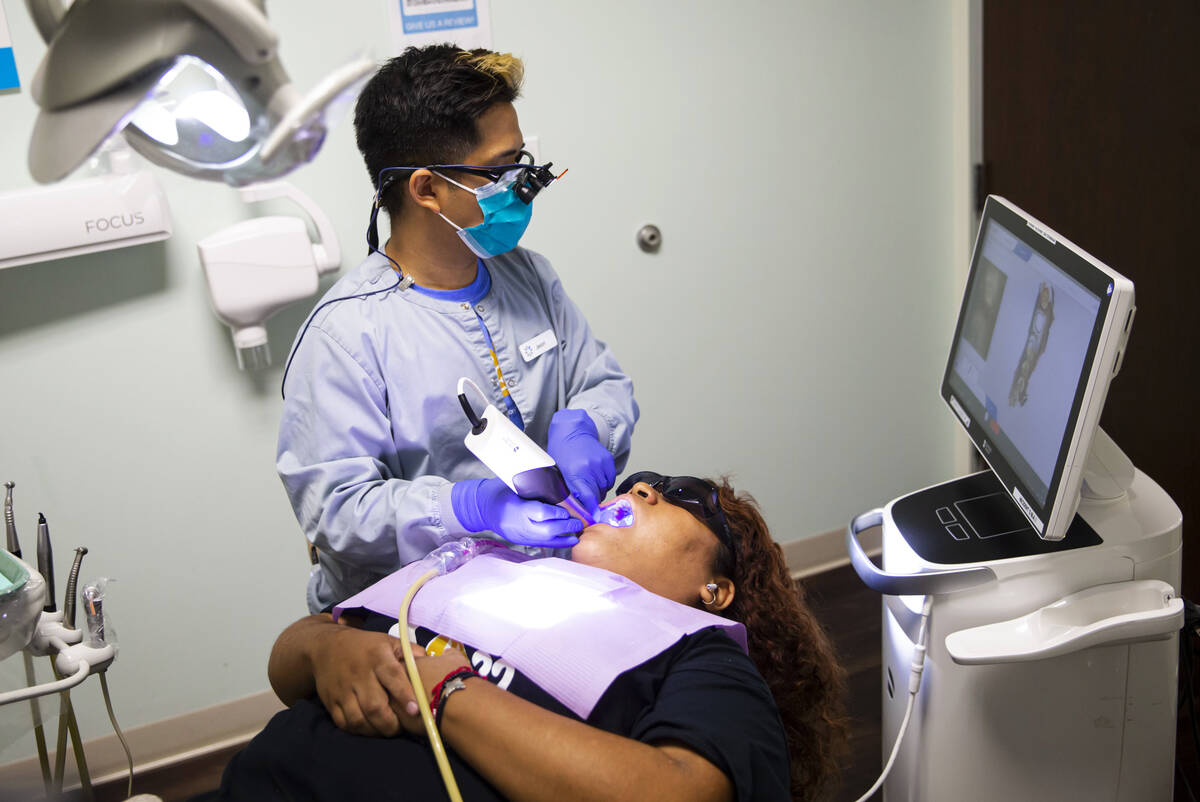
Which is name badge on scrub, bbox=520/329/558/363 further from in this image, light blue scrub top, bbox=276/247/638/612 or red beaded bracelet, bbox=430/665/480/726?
red beaded bracelet, bbox=430/665/480/726

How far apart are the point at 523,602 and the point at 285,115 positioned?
76 cm

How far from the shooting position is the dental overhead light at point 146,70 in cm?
75

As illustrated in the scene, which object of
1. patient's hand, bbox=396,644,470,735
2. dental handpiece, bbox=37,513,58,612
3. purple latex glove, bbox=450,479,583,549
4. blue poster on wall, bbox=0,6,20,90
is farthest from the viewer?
blue poster on wall, bbox=0,6,20,90

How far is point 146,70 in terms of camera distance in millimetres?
754

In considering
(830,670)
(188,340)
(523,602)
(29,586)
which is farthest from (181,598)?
(830,670)

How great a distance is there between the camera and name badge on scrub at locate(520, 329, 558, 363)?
5.34 feet

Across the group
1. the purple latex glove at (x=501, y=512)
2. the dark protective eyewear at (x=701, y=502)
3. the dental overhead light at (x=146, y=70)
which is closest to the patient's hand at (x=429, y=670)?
the purple latex glove at (x=501, y=512)

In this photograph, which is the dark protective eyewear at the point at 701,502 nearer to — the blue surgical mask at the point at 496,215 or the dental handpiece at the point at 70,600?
the blue surgical mask at the point at 496,215

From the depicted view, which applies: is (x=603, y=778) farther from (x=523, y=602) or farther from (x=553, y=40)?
(x=553, y=40)

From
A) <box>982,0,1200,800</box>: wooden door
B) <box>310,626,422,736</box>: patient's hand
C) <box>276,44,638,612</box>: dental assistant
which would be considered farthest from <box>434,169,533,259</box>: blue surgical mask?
<box>982,0,1200,800</box>: wooden door

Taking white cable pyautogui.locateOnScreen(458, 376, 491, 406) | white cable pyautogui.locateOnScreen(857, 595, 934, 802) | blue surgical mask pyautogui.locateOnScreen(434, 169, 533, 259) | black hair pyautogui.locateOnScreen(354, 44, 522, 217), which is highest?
black hair pyautogui.locateOnScreen(354, 44, 522, 217)

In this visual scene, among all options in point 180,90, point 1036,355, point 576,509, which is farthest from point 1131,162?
point 180,90

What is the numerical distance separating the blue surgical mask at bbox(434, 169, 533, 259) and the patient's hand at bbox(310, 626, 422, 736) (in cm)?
62

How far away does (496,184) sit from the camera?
4.94ft
